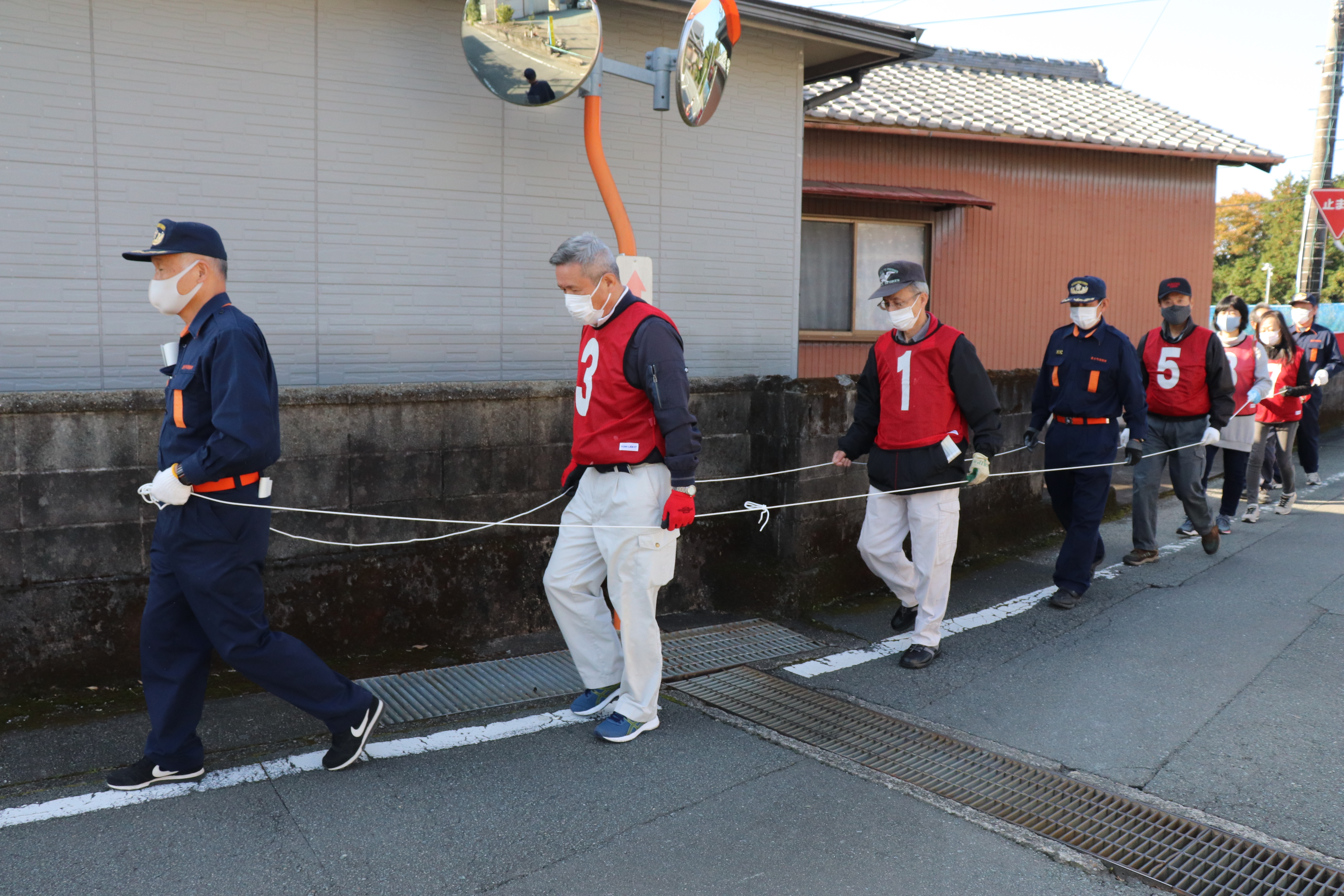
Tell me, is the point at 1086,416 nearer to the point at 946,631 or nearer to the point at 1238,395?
the point at 946,631

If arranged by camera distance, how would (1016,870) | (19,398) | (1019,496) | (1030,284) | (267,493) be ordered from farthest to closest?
(1030,284)
(1019,496)
(19,398)
(267,493)
(1016,870)

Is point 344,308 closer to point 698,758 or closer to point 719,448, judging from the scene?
point 719,448

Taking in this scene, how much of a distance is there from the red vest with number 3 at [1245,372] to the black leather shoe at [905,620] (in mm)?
4449

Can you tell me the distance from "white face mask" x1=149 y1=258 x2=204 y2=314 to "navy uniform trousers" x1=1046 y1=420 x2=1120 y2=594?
5130 millimetres

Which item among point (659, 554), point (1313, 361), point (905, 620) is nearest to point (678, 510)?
point (659, 554)

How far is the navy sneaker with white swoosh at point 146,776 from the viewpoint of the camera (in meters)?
3.70

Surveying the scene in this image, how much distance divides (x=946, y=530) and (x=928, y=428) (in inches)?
21.3

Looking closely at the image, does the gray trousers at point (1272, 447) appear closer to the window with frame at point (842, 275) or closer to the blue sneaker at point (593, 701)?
the window with frame at point (842, 275)

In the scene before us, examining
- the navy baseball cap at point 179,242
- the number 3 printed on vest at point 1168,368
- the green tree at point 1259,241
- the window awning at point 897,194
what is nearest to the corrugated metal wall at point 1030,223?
the window awning at point 897,194

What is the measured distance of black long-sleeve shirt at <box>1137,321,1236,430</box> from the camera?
736cm

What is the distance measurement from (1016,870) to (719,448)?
365cm

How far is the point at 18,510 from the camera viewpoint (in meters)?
4.51

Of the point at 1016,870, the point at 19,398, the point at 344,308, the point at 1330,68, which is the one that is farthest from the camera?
the point at 1330,68

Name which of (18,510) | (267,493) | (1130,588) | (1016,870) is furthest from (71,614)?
(1130,588)
